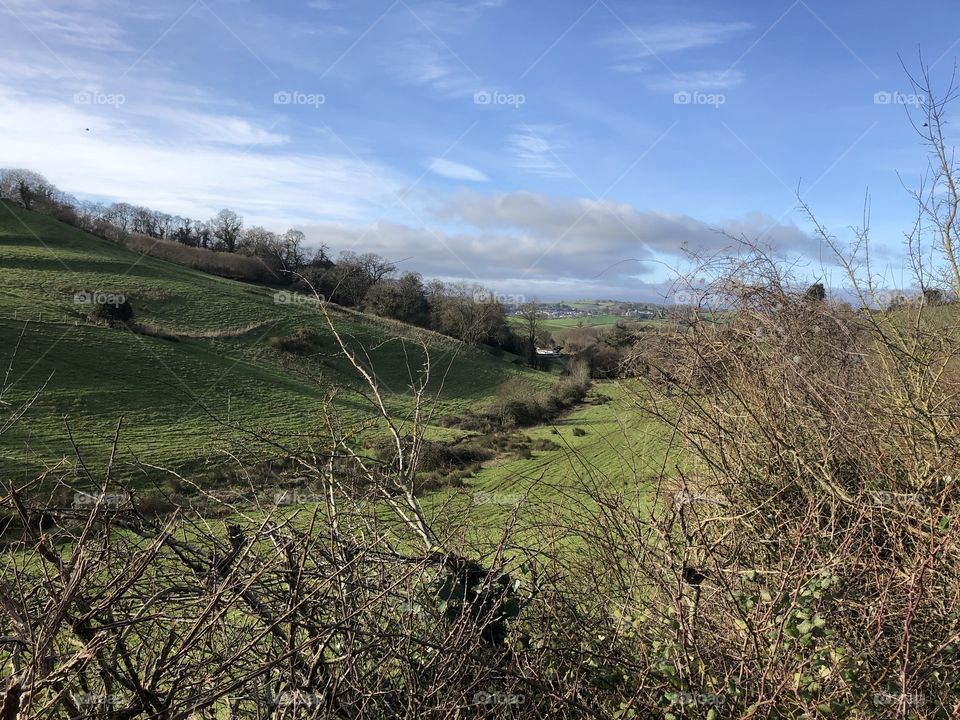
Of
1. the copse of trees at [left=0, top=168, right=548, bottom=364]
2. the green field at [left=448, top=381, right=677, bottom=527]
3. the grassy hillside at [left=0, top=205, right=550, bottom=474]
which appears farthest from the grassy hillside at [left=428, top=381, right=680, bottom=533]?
the copse of trees at [left=0, top=168, right=548, bottom=364]

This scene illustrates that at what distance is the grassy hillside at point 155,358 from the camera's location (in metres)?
19.2

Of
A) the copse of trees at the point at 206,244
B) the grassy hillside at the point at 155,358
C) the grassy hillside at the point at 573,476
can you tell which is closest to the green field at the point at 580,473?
the grassy hillside at the point at 573,476

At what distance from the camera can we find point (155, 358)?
28859mm

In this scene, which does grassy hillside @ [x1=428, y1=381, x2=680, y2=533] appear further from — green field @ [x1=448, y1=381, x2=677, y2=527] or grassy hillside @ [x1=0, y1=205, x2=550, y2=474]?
grassy hillside @ [x1=0, y1=205, x2=550, y2=474]

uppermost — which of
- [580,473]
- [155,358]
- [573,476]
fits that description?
[580,473]

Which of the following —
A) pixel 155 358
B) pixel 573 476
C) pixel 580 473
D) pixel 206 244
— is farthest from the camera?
pixel 206 244

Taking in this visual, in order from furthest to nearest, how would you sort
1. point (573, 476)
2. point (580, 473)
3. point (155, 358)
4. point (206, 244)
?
point (206, 244) → point (155, 358) → point (573, 476) → point (580, 473)

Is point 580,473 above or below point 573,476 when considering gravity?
above

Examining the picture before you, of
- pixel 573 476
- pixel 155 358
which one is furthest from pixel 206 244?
pixel 573 476

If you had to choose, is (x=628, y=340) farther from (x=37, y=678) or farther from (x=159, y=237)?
(x=159, y=237)

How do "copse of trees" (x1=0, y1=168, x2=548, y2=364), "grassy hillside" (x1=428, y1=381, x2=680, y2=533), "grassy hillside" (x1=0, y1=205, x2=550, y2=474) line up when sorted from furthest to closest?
"copse of trees" (x1=0, y1=168, x2=548, y2=364) < "grassy hillside" (x1=0, y1=205, x2=550, y2=474) < "grassy hillside" (x1=428, y1=381, x2=680, y2=533)

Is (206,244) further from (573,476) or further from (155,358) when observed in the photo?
(573,476)

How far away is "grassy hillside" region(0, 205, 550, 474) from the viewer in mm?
19172

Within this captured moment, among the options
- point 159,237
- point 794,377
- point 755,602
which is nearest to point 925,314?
point 794,377
